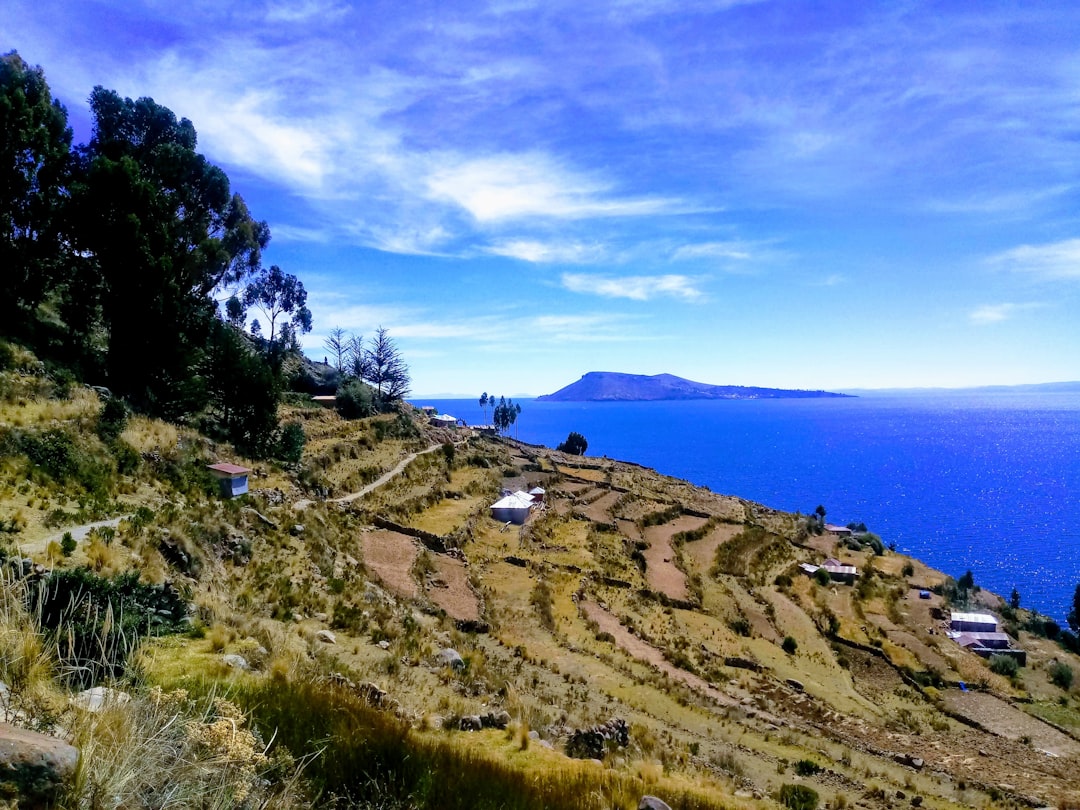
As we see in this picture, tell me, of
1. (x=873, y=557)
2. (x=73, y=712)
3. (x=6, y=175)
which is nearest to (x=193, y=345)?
(x=6, y=175)

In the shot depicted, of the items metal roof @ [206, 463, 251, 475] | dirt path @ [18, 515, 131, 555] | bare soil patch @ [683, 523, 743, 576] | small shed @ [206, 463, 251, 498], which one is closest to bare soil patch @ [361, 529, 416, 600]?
small shed @ [206, 463, 251, 498]

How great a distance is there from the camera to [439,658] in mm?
13352

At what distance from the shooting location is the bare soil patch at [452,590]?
20.2 meters

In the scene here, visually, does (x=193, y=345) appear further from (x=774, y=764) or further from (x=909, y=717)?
(x=909, y=717)

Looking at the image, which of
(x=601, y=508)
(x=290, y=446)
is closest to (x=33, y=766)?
(x=290, y=446)

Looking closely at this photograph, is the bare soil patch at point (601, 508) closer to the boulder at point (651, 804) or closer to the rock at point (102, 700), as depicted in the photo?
the boulder at point (651, 804)

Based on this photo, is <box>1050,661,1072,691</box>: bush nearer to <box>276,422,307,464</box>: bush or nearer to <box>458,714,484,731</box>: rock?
<box>458,714,484,731</box>: rock

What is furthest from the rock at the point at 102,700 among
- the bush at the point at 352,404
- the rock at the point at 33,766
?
the bush at the point at 352,404

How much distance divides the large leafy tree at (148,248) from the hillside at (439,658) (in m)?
4.92

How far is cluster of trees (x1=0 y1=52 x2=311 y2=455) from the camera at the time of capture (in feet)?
79.6

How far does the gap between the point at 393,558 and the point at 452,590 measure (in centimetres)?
284

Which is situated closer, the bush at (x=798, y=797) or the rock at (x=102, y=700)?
the rock at (x=102, y=700)

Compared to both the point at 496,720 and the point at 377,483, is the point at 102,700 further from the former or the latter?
the point at 377,483

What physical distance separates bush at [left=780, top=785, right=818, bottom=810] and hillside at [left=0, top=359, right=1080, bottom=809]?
0.23 feet
